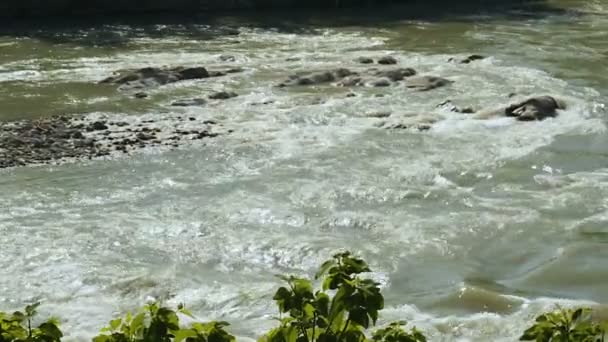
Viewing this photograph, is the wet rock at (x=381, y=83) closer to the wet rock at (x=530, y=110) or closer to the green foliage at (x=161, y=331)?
the wet rock at (x=530, y=110)

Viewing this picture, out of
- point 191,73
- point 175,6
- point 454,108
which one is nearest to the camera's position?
point 454,108

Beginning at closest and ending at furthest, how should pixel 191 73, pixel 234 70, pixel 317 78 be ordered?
pixel 317 78 → pixel 191 73 → pixel 234 70

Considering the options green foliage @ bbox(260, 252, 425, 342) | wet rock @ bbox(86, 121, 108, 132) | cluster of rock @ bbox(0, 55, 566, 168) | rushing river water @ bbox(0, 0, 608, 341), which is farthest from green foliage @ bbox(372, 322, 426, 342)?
wet rock @ bbox(86, 121, 108, 132)

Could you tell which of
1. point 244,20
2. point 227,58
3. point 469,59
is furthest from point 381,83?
point 244,20

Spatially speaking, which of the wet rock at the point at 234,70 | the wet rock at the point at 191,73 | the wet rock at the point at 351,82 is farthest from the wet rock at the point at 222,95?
the wet rock at the point at 234,70

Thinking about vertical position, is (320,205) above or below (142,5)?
above

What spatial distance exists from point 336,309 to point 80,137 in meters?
9.42

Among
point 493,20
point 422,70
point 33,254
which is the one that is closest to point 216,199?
point 33,254

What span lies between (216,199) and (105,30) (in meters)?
13.4

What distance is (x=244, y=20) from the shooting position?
2448cm

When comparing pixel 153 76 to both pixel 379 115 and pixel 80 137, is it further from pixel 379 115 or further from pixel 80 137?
pixel 379 115

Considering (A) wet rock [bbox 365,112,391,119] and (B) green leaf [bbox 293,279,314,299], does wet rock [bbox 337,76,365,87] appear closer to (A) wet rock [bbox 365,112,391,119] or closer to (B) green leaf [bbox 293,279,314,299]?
(A) wet rock [bbox 365,112,391,119]

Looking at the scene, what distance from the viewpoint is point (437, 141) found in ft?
39.7

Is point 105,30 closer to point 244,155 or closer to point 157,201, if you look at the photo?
point 244,155
